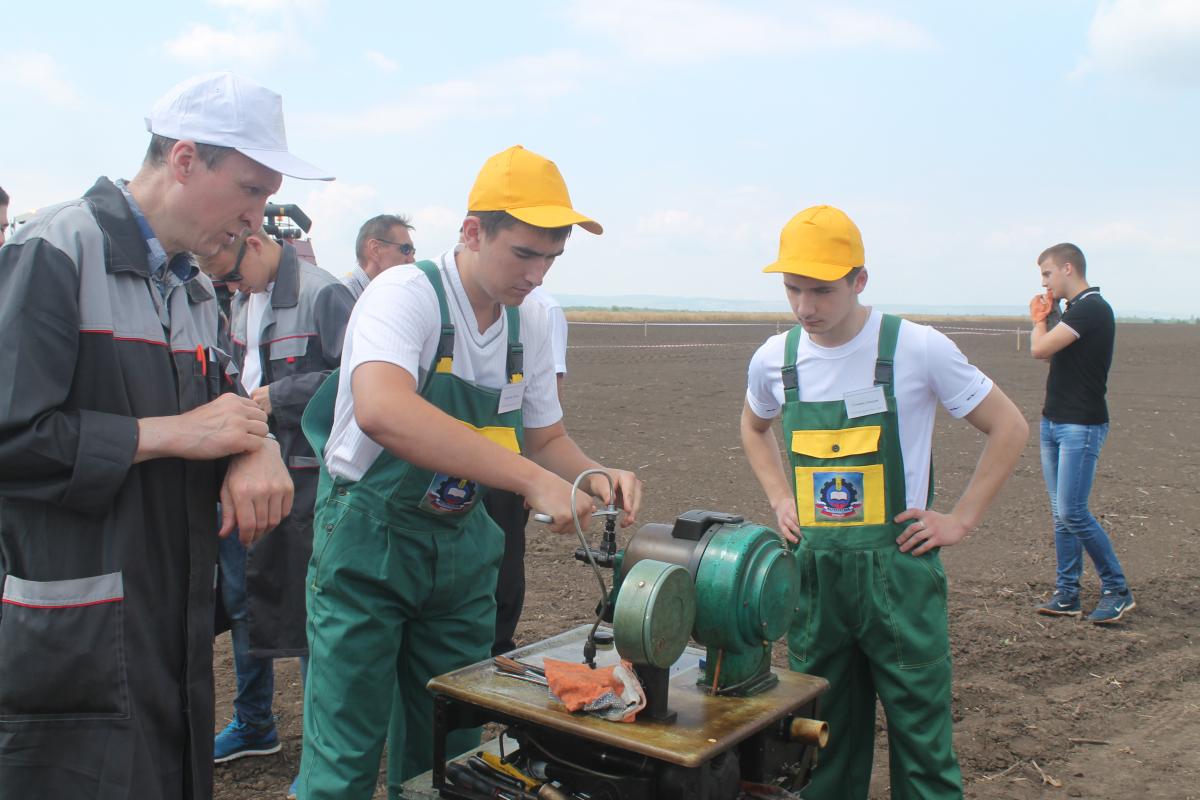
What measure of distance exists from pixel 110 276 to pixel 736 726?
5.05 feet

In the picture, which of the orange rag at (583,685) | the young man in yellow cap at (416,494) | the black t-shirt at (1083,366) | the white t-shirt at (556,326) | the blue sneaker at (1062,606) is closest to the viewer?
the orange rag at (583,685)

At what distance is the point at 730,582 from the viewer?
2193mm

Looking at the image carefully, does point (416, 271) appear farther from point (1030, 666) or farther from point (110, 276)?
point (1030, 666)

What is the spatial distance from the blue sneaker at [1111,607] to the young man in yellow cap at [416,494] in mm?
4156

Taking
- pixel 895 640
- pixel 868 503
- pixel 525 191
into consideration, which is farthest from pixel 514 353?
pixel 895 640

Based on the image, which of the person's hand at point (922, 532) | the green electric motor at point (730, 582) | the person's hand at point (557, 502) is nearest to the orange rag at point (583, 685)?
the green electric motor at point (730, 582)

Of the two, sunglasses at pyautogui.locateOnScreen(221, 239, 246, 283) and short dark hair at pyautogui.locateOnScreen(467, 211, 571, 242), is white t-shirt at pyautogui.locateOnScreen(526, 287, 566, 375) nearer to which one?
sunglasses at pyautogui.locateOnScreen(221, 239, 246, 283)

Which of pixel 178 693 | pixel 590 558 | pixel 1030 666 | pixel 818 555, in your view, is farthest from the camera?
pixel 1030 666

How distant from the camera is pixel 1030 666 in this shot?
16.2 feet

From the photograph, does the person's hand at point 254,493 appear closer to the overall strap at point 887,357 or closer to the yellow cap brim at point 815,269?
the yellow cap brim at point 815,269

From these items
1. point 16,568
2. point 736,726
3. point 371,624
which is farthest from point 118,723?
point 736,726

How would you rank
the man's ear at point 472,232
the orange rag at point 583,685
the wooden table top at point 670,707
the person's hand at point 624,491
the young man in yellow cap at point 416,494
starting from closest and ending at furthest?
the wooden table top at point 670,707, the orange rag at point 583,685, the person's hand at point 624,491, the young man in yellow cap at point 416,494, the man's ear at point 472,232

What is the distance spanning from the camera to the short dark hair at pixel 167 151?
2.01 m

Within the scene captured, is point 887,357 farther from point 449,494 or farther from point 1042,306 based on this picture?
point 1042,306
